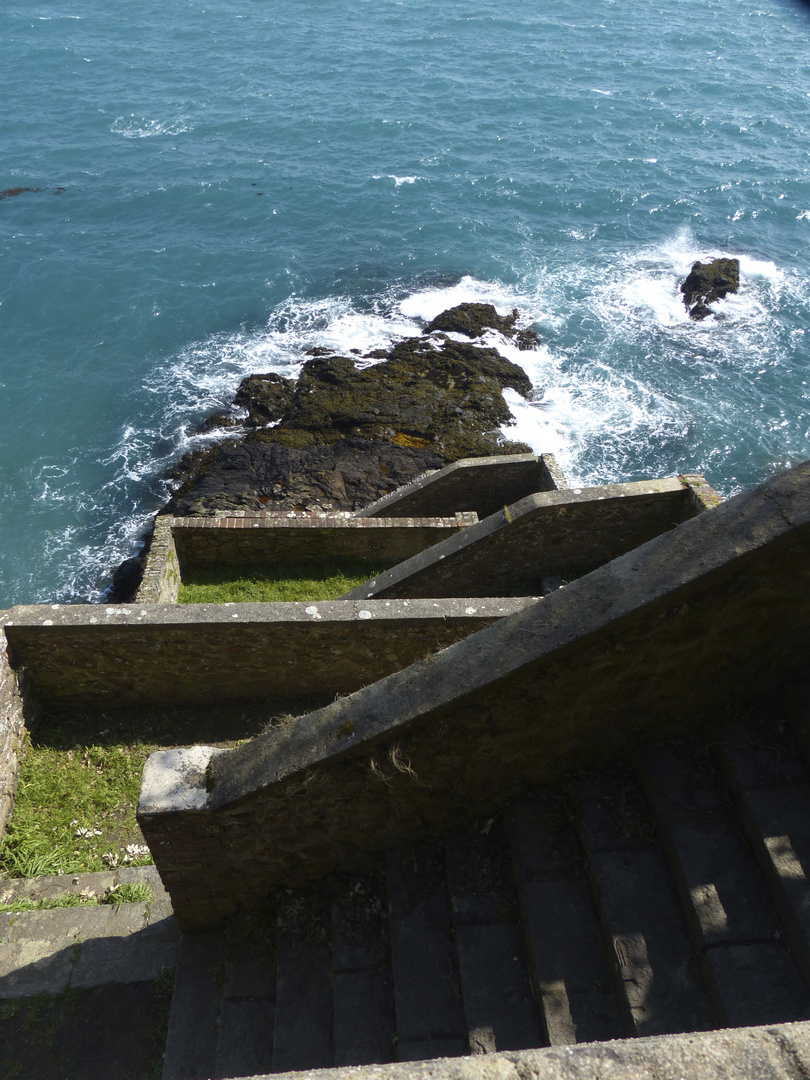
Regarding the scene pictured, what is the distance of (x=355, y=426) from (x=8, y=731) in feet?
35.9

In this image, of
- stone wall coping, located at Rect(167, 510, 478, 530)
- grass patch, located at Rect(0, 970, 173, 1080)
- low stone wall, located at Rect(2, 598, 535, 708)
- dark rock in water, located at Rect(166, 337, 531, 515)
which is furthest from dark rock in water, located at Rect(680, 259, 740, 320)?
grass patch, located at Rect(0, 970, 173, 1080)

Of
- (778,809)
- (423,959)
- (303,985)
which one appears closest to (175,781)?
(303,985)

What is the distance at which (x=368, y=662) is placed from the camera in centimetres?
725

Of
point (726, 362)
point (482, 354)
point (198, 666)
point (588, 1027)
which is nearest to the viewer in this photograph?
point (588, 1027)

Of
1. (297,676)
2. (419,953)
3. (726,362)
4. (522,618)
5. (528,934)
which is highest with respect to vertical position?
(522,618)

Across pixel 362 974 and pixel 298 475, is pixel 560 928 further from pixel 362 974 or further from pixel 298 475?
pixel 298 475

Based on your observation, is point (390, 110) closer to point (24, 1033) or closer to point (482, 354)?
point (482, 354)

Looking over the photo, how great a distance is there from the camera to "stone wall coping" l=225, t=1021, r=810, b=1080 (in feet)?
7.39

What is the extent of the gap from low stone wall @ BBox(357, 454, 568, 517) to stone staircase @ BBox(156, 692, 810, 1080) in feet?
27.0

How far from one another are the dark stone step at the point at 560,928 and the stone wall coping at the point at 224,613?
311 cm

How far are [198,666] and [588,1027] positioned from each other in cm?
487

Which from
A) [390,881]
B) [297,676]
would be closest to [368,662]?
[297,676]

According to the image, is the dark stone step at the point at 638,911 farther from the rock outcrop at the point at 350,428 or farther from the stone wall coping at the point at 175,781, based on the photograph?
the rock outcrop at the point at 350,428

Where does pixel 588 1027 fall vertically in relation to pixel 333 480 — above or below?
above
